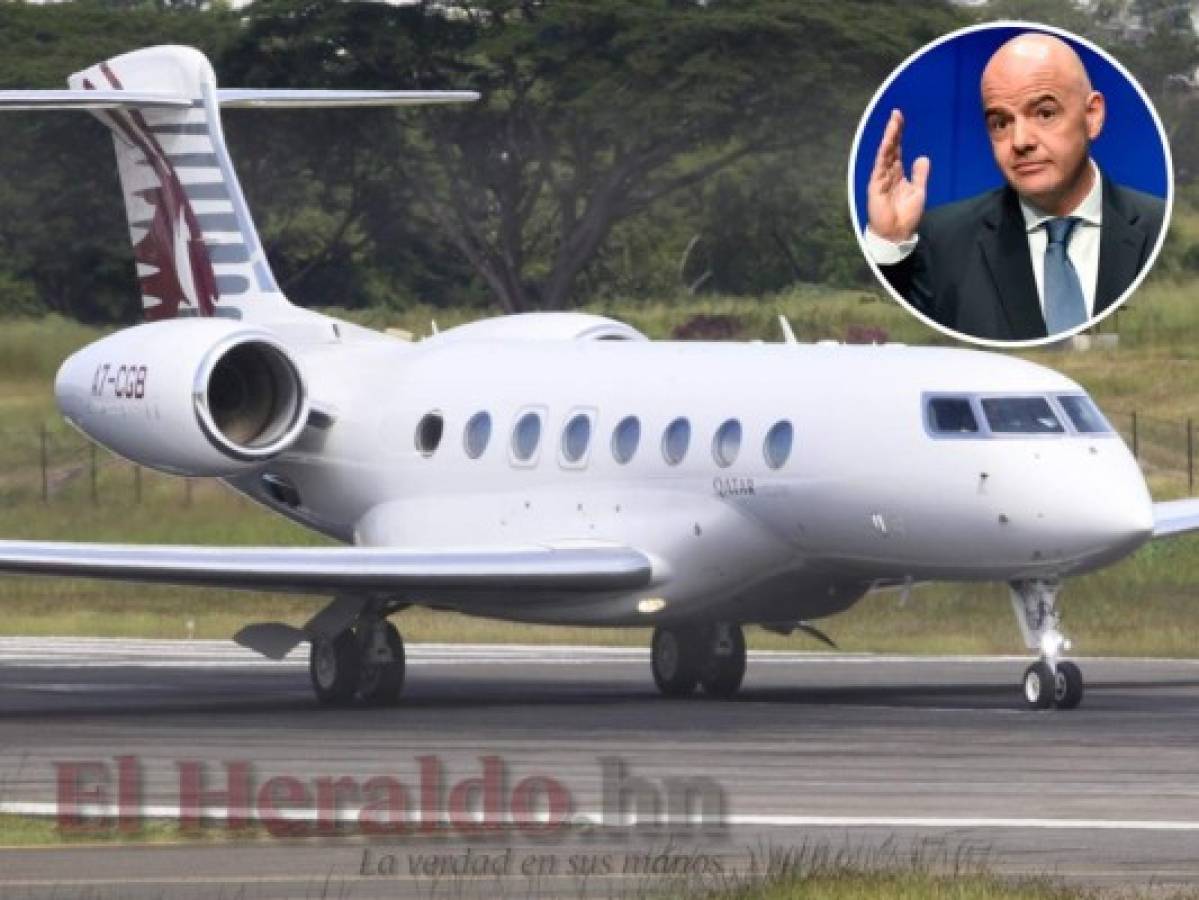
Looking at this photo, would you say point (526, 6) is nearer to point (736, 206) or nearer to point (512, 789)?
point (736, 206)

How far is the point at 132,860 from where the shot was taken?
16.5 m

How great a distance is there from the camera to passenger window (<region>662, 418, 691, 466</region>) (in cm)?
2891

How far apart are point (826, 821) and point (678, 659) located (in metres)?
11.1

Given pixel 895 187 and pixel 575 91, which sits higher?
pixel 575 91

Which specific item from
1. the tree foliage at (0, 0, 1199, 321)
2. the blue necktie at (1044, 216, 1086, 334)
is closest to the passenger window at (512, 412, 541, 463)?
the blue necktie at (1044, 216, 1086, 334)

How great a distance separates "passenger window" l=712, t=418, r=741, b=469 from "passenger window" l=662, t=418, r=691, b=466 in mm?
319

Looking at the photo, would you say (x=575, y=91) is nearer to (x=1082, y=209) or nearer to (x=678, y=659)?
(x=1082, y=209)

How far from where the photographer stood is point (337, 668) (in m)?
28.8

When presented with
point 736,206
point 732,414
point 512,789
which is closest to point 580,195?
point 736,206

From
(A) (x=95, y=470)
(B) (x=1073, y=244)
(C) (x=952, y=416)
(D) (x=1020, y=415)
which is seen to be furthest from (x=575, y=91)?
(D) (x=1020, y=415)

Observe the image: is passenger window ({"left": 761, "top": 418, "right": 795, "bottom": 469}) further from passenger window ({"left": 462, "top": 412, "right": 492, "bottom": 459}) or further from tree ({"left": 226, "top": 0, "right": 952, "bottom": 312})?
tree ({"left": 226, "top": 0, "right": 952, "bottom": 312})

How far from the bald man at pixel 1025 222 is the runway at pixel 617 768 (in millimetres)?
20266

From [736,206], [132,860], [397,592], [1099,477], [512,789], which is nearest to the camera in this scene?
[132,860]

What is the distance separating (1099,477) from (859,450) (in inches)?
77.5
